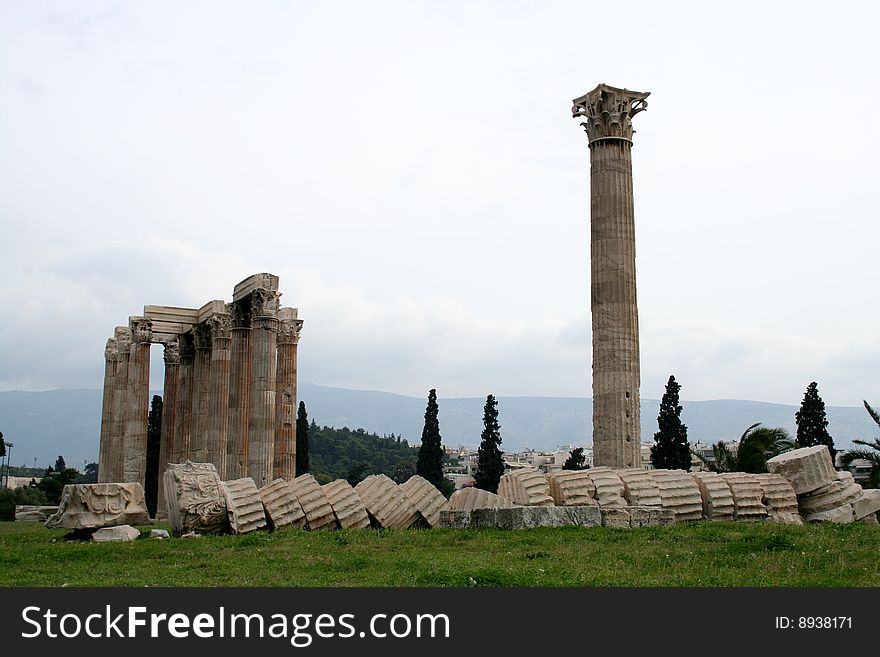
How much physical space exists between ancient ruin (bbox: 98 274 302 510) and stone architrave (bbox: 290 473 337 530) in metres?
12.9

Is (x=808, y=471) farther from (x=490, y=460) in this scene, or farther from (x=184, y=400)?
(x=490, y=460)

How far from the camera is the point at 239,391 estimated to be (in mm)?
36625

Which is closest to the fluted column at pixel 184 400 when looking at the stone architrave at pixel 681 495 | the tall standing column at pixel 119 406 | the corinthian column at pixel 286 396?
the tall standing column at pixel 119 406

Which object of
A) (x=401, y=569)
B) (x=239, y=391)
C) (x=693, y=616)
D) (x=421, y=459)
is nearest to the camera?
(x=693, y=616)

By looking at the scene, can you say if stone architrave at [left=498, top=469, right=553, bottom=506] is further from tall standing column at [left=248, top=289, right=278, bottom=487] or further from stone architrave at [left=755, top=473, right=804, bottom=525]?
tall standing column at [left=248, top=289, right=278, bottom=487]

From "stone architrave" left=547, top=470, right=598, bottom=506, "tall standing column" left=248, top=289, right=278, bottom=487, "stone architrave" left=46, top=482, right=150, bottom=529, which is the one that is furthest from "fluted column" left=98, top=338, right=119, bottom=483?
"stone architrave" left=547, top=470, right=598, bottom=506

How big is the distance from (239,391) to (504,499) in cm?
1852

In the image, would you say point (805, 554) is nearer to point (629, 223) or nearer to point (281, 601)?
point (281, 601)

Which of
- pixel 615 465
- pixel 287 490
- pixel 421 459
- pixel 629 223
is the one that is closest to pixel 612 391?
pixel 615 465

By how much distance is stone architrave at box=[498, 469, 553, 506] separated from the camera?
2047cm

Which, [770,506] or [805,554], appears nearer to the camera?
[805,554]

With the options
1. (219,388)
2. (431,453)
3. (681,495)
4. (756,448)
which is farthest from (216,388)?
(431,453)

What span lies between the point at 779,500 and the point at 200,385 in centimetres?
2481

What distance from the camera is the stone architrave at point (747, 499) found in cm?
2173
